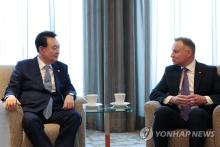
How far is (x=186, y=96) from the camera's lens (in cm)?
291

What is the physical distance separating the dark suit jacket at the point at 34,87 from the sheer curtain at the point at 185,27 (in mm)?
1574

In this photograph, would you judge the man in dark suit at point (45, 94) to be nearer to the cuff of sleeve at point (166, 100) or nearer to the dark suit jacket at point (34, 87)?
the dark suit jacket at point (34, 87)

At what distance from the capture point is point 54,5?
13.7 ft

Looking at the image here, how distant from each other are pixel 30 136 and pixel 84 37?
1.84 meters

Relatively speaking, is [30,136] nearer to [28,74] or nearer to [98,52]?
[28,74]

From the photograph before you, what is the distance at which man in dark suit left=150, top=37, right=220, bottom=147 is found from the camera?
2.77 m

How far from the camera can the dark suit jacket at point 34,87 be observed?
2.99 meters

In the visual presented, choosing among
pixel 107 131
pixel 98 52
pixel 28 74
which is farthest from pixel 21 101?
pixel 98 52

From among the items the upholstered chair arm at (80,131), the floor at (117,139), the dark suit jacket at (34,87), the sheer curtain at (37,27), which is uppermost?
the sheer curtain at (37,27)

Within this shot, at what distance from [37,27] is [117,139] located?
1.50 meters

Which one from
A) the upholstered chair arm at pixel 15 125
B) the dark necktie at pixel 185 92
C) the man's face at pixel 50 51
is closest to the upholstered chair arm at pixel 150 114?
the dark necktie at pixel 185 92

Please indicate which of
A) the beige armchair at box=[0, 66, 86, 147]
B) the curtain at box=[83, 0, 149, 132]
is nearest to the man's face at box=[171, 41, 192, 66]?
the beige armchair at box=[0, 66, 86, 147]

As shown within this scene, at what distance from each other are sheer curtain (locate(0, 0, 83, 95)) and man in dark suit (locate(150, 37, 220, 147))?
1440 mm

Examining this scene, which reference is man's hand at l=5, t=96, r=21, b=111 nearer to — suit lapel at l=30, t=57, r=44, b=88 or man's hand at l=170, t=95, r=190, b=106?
suit lapel at l=30, t=57, r=44, b=88
